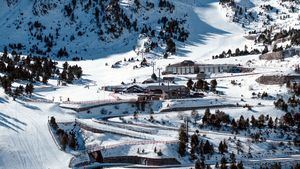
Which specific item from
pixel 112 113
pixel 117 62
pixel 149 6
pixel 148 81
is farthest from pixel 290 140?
pixel 149 6

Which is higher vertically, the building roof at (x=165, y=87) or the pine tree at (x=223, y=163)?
the building roof at (x=165, y=87)

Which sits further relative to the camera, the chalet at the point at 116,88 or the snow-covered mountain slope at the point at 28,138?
the chalet at the point at 116,88

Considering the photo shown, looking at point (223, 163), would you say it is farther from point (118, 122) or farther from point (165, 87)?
point (165, 87)

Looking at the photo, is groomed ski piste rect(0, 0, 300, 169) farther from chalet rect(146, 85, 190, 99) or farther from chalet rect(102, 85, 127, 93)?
chalet rect(146, 85, 190, 99)

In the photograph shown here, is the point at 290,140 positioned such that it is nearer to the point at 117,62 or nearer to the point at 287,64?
the point at 287,64

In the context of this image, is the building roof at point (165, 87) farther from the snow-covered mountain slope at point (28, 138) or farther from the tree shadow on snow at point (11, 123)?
the tree shadow on snow at point (11, 123)

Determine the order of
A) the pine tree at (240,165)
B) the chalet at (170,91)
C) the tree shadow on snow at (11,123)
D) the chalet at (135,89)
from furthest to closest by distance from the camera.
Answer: the chalet at (135,89) < the chalet at (170,91) < the tree shadow on snow at (11,123) < the pine tree at (240,165)


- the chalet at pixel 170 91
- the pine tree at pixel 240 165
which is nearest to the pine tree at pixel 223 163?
the pine tree at pixel 240 165
